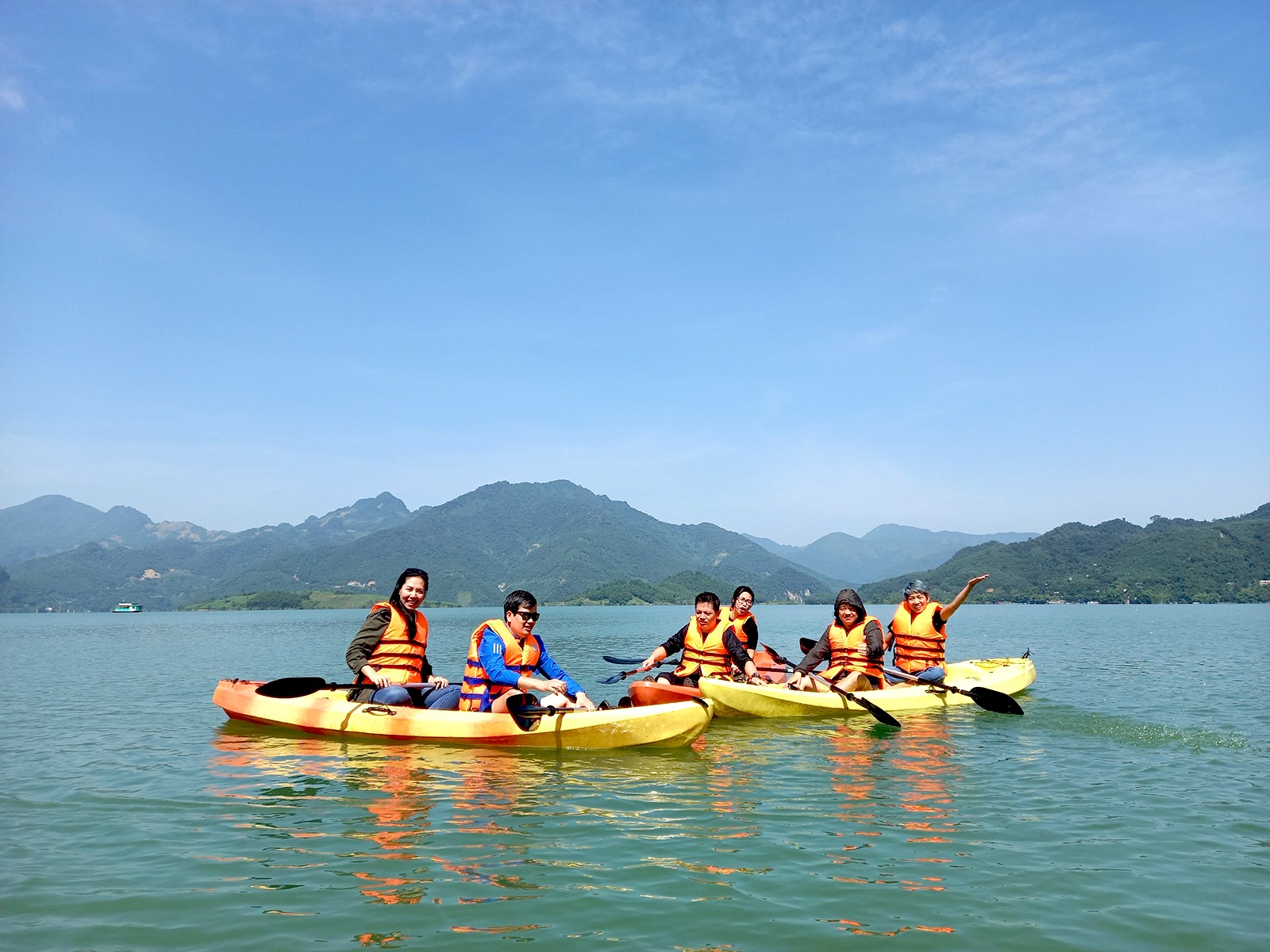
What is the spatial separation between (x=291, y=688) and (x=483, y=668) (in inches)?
177

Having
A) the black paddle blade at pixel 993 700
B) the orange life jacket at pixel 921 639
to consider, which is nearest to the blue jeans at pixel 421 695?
the orange life jacket at pixel 921 639

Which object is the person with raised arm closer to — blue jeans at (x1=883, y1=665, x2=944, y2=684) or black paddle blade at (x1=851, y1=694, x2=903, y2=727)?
blue jeans at (x1=883, y1=665, x2=944, y2=684)

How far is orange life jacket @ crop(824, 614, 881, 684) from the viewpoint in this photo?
54.0 feet

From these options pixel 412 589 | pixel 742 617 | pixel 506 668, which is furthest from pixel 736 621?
pixel 412 589

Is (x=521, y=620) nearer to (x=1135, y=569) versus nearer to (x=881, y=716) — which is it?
(x=881, y=716)

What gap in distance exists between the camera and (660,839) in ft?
25.9

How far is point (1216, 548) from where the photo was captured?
160 metres

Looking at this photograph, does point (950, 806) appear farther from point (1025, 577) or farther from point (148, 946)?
point (1025, 577)

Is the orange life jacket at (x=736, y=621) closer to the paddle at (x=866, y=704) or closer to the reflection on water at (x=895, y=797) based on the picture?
the paddle at (x=866, y=704)

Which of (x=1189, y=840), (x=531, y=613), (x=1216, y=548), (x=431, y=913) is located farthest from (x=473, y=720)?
(x=1216, y=548)

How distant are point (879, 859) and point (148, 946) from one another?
5865 millimetres

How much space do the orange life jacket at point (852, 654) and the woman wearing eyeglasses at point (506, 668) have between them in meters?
6.22

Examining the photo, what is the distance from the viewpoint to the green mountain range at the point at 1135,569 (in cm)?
15000

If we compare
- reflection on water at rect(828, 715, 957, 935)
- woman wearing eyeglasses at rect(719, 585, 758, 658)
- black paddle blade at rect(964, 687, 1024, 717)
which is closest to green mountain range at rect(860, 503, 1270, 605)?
black paddle blade at rect(964, 687, 1024, 717)
